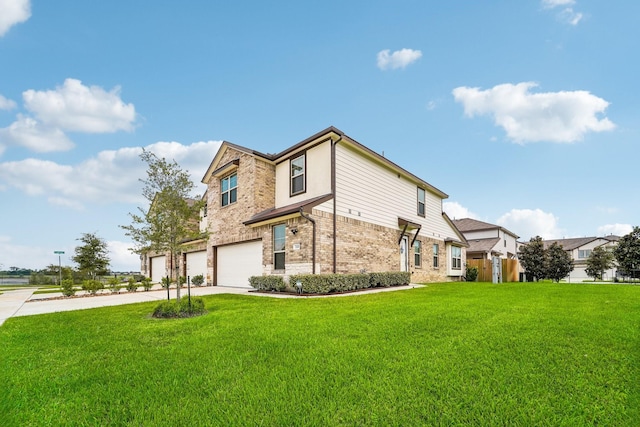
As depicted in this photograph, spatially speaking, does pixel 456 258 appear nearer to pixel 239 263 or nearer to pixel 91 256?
pixel 239 263

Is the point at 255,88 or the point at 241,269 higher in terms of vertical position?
the point at 255,88

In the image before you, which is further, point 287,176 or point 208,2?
point 287,176

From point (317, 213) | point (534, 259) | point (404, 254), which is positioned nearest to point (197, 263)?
point (317, 213)

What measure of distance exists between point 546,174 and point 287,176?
14172 mm

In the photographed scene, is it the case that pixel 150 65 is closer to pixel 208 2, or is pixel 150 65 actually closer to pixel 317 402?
pixel 208 2

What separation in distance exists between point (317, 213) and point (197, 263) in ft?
39.4

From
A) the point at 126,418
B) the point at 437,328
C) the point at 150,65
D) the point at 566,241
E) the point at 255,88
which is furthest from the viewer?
the point at 566,241

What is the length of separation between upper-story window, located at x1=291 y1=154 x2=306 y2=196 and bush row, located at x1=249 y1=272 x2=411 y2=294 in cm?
414

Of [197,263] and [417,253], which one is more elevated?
[417,253]

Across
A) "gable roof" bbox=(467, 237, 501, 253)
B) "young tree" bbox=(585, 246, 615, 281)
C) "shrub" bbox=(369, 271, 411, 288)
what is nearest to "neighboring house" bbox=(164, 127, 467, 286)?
"shrub" bbox=(369, 271, 411, 288)

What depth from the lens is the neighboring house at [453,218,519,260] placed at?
29922 mm

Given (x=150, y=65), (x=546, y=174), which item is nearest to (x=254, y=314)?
(x=150, y=65)

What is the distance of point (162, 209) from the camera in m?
8.09

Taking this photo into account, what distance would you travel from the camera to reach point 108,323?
6664 millimetres
